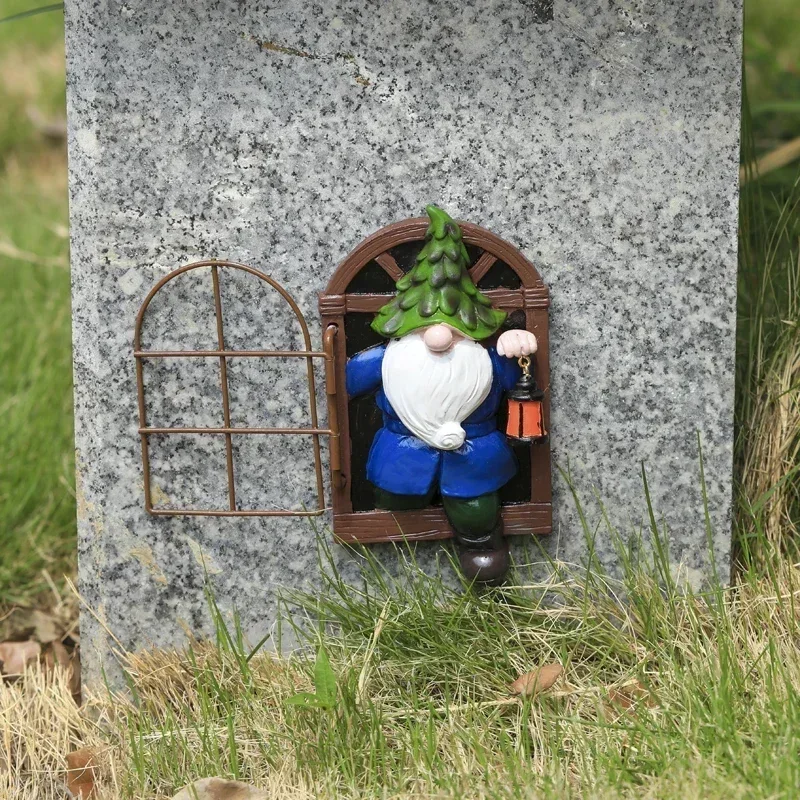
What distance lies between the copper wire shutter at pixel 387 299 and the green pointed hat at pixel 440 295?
4cm

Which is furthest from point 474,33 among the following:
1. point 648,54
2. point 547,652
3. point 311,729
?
point 311,729

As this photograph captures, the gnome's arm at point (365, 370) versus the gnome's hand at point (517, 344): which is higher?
the gnome's hand at point (517, 344)

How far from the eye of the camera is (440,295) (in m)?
1.78

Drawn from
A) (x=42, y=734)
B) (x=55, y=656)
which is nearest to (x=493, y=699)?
(x=42, y=734)

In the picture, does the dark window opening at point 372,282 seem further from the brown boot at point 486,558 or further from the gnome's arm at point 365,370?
the brown boot at point 486,558

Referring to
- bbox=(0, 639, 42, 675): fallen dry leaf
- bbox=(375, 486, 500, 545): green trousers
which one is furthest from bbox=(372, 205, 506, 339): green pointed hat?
bbox=(0, 639, 42, 675): fallen dry leaf

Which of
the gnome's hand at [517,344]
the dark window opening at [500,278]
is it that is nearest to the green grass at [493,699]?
the gnome's hand at [517,344]

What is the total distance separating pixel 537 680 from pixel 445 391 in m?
0.56

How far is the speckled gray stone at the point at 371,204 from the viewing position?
1833mm

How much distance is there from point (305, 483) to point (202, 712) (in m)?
0.49

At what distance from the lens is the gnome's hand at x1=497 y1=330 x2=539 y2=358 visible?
1803 mm

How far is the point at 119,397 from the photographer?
6.36ft

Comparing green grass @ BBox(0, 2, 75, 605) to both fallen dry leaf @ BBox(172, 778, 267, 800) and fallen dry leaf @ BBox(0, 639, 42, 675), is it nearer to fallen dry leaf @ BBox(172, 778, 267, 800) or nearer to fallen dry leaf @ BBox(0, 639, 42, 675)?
fallen dry leaf @ BBox(0, 639, 42, 675)

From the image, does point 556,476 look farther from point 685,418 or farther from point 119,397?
point 119,397
